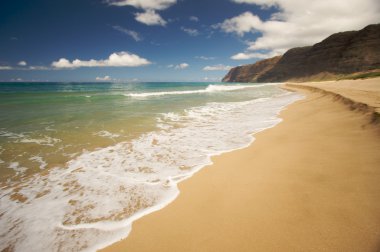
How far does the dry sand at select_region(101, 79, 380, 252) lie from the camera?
6.75ft

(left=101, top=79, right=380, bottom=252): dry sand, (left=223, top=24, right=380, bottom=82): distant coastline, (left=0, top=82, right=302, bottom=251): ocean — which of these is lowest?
(left=0, top=82, right=302, bottom=251): ocean

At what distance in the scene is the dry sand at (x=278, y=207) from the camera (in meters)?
2.06

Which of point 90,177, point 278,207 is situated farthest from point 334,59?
point 90,177

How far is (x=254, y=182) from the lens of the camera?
11.0ft

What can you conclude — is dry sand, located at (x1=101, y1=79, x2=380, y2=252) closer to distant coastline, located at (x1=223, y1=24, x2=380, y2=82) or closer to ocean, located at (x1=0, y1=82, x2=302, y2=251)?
ocean, located at (x1=0, y1=82, x2=302, y2=251)

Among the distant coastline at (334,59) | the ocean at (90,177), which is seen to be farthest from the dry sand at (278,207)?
the distant coastline at (334,59)

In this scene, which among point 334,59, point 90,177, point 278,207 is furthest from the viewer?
point 334,59

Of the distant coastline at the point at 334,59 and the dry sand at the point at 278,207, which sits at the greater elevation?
the distant coastline at the point at 334,59

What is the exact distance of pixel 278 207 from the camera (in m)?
2.61

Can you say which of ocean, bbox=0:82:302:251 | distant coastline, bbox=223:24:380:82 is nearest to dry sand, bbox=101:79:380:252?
ocean, bbox=0:82:302:251

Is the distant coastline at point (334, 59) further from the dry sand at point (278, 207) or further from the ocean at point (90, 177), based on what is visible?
the dry sand at point (278, 207)

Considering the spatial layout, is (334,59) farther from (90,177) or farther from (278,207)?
(90,177)

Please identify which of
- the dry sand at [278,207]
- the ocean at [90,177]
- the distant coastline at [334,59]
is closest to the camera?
the dry sand at [278,207]

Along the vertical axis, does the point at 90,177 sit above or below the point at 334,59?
below
